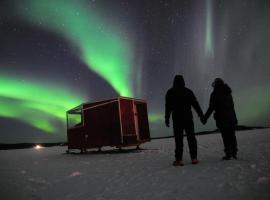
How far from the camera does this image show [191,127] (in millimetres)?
5832

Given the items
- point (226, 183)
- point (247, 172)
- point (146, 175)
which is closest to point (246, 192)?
point (226, 183)

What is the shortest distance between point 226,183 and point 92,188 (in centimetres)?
195

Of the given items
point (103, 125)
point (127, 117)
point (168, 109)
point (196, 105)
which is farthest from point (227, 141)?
point (103, 125)

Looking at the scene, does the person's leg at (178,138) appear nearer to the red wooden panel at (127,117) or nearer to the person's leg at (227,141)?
the person's leg at (227,141)

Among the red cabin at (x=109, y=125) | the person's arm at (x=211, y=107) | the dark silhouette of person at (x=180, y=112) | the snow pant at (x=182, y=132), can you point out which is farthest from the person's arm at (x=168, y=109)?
the red cabin at (x=109, y=125)

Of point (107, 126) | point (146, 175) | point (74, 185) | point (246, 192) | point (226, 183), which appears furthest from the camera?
point (107, 126)

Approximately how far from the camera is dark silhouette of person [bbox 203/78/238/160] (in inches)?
239

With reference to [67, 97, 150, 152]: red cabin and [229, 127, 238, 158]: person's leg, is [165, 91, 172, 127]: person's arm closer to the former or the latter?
[229, 127, 238, 158]: person's leg

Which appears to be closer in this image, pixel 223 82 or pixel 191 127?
pixel 191 127

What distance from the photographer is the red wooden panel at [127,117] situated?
11875 mm

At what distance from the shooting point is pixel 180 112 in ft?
19.2

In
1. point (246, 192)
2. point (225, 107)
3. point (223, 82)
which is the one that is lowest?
point (246, 192)

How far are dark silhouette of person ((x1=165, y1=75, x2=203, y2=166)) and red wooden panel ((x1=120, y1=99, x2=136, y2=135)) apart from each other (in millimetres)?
5998

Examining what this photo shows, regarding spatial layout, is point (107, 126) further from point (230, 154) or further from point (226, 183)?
point (226, 183)
